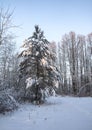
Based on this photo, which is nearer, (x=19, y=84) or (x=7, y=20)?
(x=7, y=20)

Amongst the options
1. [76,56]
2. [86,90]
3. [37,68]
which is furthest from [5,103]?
[76,56]

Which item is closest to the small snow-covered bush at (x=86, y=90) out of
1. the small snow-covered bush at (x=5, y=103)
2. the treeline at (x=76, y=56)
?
the treeline at (x=76, y=56)

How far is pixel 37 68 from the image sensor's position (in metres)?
16.7

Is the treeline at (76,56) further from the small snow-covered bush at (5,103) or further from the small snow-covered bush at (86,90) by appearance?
the small snow-covered bush at (5,103)

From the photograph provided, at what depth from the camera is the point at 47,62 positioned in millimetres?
16688

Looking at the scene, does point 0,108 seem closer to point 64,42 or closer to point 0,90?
point 0,90

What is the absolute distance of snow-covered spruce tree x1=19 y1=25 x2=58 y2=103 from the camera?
16.0m

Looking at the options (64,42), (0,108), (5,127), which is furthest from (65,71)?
(5,127)

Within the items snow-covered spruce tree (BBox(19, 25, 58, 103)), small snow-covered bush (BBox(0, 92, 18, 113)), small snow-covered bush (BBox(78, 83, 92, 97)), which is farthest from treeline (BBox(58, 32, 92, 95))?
small snow-covered bush (BBox(0, 92, 18, 113))

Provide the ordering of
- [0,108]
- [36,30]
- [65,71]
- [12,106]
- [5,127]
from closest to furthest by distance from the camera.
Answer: [5,127], [0,108], [12,106], [36,30], [65,71]

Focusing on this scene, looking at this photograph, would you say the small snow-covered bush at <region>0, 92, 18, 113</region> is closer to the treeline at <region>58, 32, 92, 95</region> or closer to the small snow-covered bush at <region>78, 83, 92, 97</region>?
the small snow-covered bush at <region>78, 83, 92, 97</region>

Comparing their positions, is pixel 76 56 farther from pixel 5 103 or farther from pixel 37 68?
pixel 5 103

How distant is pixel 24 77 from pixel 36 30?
4.68m

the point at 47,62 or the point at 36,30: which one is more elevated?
the point at 36,30
